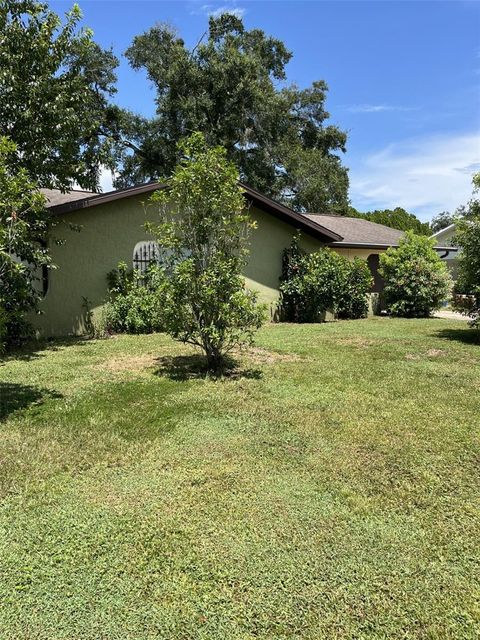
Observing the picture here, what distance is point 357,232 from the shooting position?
19656 mm

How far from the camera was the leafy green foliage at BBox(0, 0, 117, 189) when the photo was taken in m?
9.18

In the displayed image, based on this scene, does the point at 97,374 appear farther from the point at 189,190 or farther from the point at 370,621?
the point at 370,621

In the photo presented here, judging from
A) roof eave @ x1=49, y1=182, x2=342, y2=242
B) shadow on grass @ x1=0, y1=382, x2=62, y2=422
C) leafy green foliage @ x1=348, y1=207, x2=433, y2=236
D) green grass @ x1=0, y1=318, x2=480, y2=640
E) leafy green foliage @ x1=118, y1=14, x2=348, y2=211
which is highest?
leafy green foliage @ x1=118, y1=14, x2=348, y2=211

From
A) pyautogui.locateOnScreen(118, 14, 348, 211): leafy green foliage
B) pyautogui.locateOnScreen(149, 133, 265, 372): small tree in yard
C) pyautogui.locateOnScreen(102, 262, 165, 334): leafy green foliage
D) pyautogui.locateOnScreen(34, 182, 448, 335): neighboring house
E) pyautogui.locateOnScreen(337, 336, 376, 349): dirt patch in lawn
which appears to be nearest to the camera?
pyautogui.locateOnScreen(149, 133, 265, 372): small tree in yard

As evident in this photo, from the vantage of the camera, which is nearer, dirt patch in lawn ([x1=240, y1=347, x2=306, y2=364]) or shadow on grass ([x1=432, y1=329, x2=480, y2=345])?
dirt patch in lawn ([x1=240, y1=347, x2=306, y2=364])

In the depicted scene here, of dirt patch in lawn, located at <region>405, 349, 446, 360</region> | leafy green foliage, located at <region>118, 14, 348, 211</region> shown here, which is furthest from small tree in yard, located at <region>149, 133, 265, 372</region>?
leafy green foliage, located at <region>118, 14, 348, 211</region>

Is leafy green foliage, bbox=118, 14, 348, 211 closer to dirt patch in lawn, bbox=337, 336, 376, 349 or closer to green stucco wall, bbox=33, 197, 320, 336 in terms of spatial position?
green stucco wall, bbox=33, 197, 320, 336

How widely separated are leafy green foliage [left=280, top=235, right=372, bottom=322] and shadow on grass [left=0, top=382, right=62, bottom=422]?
9274 millimetres

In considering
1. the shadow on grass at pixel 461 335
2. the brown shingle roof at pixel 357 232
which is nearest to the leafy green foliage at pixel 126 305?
the shadow on grass at pixel 461 335

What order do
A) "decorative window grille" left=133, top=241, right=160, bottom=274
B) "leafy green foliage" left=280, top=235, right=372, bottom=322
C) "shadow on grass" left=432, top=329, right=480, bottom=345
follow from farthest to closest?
"leafy green foliage" left=280, top=235, right=372, bottom=322 → "decorative window grille" left=133, top=241, right=160, bottom=274 → "shadow on grass" left=432, top=329, right=480, bottom=345

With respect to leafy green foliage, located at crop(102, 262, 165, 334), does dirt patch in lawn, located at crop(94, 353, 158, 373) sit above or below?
below

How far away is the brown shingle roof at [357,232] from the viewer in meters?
18.1

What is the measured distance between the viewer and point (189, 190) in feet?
22.0

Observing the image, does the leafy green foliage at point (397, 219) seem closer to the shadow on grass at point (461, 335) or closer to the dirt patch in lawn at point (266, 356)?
the shadow on grass at point (461, 335)
